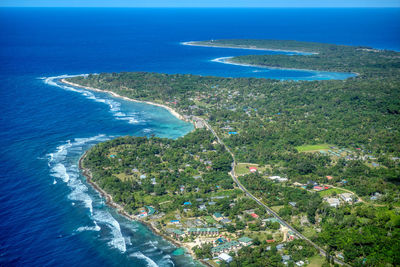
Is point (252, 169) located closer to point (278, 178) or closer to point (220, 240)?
point (278, 178)


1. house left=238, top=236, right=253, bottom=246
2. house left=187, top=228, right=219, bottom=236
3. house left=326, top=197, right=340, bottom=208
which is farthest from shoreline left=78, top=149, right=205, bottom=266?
house left=326, top=197, right=340, bottom=208

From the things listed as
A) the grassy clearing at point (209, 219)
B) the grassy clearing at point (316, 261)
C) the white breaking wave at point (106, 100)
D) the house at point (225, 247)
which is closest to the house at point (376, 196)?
the grassy clearing at point (316, 261)

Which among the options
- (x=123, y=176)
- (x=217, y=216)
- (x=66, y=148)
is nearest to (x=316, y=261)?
(x=217, y=216)

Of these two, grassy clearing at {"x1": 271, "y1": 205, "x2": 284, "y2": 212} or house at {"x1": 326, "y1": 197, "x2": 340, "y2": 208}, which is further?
house at {"x1": 326, "y1": 197, "x2": 340, "y2": 208}

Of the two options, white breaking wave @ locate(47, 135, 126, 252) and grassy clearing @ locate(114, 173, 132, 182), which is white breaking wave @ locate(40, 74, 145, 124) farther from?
grassy clearing @ locate(114, 173, 132, 182)

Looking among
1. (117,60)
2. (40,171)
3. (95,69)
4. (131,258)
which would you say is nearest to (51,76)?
(95,69)

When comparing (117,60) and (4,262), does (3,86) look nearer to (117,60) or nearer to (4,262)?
(117,60)
